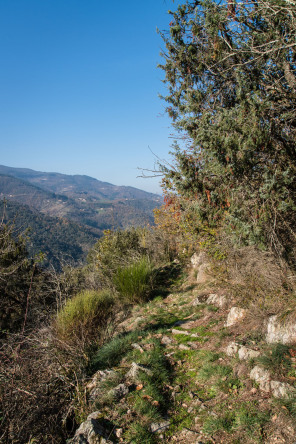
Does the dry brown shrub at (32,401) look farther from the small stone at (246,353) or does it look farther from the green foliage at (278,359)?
the green foliage at (278,359)

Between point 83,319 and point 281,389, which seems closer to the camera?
point 281,389

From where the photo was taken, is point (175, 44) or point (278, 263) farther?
point (175, 44)

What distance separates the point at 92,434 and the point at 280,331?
2.44m

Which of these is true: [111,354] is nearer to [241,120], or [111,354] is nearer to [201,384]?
[201,384]

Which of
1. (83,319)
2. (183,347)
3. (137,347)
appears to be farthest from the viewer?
(83,319)

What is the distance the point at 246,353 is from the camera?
3096mm

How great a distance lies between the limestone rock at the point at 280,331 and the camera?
291cm

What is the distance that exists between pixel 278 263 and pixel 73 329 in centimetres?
390

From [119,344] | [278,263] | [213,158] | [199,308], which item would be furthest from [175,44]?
[119,344]

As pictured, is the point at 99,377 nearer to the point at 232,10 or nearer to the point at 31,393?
the point at 31,393

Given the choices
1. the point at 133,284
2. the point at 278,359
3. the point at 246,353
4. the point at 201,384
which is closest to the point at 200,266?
the point at 133,284

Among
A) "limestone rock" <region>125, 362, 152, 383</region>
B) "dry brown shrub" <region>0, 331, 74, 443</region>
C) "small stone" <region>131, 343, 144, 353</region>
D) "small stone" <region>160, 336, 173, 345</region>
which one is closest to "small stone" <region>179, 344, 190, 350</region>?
"small stone" <region>160, 336, 173, 345</region>

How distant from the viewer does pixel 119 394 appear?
3012 mm

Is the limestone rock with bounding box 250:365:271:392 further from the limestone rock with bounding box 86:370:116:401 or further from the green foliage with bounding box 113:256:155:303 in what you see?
the green foliage with bounding box 113:256:155:303
